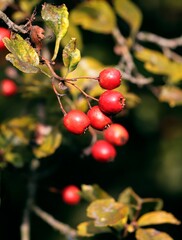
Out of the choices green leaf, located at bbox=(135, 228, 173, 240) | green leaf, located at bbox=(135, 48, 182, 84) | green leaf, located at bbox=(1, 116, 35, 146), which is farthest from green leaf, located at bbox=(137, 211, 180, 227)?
green leaf, located at bbox=(135, 48, 182, 84)

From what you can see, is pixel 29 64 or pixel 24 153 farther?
pixel 24 153

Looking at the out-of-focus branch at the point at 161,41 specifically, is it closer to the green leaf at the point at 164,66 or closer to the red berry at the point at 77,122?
the green leaf at the point at 164,66

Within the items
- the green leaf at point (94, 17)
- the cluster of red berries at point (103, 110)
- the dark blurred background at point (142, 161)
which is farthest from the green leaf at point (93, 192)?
the dark blurred background at point (142, 161)

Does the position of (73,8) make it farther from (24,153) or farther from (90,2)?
(24,153)

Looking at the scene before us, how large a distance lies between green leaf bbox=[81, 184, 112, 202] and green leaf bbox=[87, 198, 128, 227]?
154 mm

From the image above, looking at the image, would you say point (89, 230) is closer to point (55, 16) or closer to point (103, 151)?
point (103, 151)

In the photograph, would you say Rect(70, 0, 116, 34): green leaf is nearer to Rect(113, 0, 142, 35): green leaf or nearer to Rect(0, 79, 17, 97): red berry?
Rect(113, 0, 142, 35): green leaf

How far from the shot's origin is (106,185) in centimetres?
530

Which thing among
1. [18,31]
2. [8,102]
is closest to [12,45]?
[18,31]

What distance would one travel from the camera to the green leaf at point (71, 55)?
5.85 feet

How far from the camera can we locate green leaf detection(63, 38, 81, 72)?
5.85 ft

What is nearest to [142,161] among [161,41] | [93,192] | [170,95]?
[161,41]

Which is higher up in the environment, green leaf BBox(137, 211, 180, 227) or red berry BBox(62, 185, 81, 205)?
green leaf BBox(137, 211, 180, 227)

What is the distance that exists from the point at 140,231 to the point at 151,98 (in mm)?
2922
